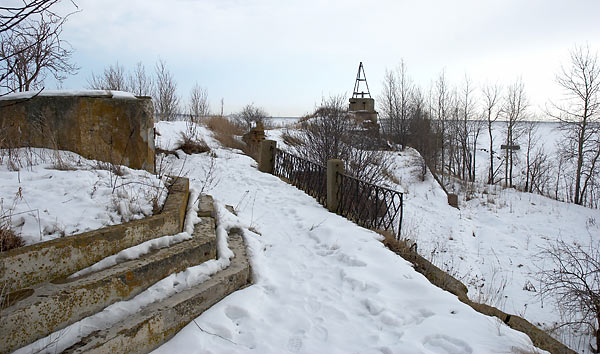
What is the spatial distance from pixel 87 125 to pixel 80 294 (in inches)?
152

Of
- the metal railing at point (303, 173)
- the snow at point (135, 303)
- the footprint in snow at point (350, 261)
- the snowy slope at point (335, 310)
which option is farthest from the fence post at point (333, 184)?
the snow at point (135, 303)

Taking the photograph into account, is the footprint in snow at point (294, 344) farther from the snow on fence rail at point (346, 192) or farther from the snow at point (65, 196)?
the snow on fence rail at point (346, 192)

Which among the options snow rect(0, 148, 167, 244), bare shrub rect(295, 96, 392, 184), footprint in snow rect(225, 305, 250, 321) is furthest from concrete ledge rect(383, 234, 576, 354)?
bare shrub rect(295, 96, 392, 184)

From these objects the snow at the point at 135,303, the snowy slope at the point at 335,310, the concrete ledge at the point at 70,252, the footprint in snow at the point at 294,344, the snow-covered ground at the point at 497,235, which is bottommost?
the snow-covered ground at the point at 497,235

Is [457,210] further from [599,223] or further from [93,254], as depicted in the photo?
[93,254]

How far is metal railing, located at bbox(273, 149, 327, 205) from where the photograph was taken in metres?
7.40

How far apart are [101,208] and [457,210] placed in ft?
51.3

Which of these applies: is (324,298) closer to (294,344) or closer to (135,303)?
(294,344)

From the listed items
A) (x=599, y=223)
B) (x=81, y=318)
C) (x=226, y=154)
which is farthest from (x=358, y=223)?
(x=599, y=223)

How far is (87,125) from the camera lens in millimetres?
5160

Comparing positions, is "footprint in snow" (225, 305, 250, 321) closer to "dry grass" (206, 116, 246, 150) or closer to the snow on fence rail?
the snow on fence rail

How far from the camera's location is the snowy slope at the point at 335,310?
8.01ft

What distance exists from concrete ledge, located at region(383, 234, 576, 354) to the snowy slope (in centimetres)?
33

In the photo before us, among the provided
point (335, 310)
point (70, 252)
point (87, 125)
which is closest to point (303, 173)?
point (87, 125)
